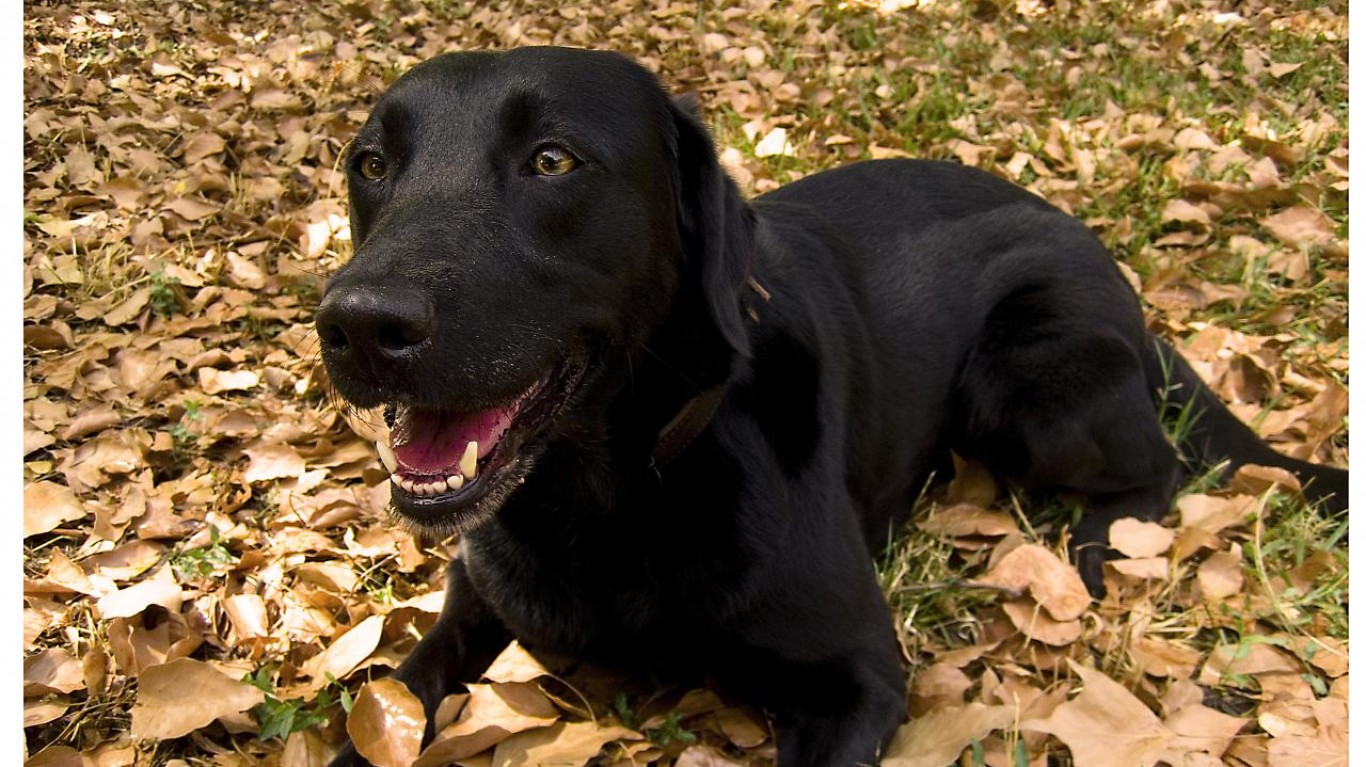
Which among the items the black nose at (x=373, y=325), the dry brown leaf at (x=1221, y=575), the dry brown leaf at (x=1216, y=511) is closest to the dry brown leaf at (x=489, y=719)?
the black nose at (x=373, y=325)

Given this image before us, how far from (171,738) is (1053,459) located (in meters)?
2.20

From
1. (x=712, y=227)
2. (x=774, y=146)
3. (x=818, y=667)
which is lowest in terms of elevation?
(x=818, y=667)

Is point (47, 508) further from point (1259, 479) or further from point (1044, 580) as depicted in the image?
point (1259, 479)

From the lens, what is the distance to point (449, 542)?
2.82 m

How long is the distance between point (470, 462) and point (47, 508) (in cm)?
176

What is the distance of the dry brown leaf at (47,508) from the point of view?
112 inches

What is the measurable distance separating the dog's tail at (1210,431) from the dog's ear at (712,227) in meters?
1.59

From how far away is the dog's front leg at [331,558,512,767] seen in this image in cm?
231

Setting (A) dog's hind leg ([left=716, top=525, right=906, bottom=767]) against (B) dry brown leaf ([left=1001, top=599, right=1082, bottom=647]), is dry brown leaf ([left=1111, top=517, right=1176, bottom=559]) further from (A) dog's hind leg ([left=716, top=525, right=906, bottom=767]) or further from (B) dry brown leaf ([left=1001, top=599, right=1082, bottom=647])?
(A) dog's hind leg ([left=716, top=525, right=906, bottom=767])

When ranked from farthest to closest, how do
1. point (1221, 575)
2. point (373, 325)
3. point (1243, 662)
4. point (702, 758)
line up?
point (1221, 575) → point (1243, 662) → point (702, 758) → point (373, 325)

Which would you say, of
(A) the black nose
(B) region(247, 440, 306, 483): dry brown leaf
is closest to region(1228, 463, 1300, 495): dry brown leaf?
(A) the black nose

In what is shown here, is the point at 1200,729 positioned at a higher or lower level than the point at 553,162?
lower

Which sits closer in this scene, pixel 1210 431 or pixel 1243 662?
pixel 1243 662

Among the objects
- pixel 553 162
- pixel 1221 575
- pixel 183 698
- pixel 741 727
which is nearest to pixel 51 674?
pixel 183 698
